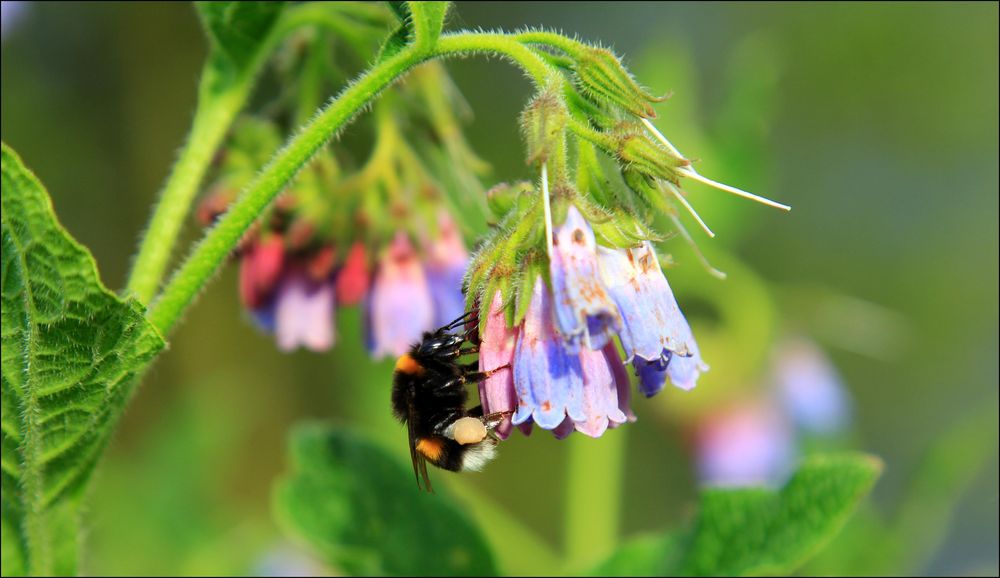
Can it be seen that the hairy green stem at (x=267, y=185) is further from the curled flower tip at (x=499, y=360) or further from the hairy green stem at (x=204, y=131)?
the curled flower tip at (x=499, y=360)

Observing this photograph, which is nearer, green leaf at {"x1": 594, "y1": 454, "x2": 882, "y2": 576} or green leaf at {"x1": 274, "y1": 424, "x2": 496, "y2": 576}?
green leaf at {"x1": 594, "y1": 454, "x2": 882, "y2": 576}

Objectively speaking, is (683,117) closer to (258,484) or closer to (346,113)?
(346,113)

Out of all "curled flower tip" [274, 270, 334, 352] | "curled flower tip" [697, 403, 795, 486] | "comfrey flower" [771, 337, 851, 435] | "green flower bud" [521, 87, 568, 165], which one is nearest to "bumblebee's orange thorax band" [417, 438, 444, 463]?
"curled flower tip" [274, 270, 334, 352]

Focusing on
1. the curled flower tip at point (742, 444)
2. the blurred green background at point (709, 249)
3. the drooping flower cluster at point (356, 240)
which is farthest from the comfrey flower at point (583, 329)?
the curled flower tip at point (742, 444)

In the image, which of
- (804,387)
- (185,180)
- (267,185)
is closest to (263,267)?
(185,180)

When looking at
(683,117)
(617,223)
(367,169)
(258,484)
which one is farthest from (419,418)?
(258,484)

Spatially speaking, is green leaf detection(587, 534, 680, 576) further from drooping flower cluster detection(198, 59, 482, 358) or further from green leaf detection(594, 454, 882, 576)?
drooping flower cluster detection(198, 59, 482, 358)
